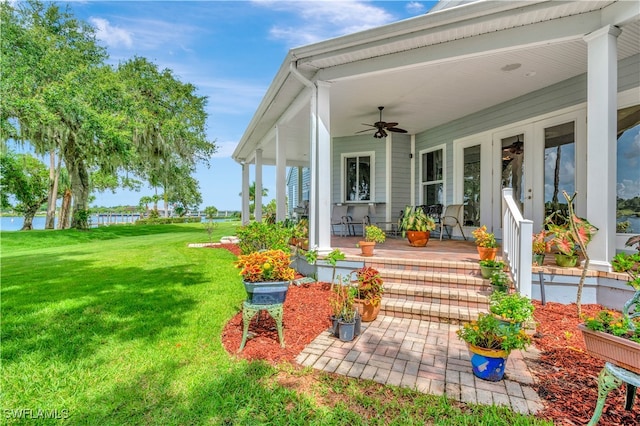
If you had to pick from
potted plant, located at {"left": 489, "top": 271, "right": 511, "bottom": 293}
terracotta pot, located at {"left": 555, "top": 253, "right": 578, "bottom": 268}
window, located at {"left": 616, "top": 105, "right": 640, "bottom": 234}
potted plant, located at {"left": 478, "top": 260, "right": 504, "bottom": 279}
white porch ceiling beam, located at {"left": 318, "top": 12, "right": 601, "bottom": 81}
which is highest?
white porch ceiling beam, located at {"left": 318, "top": 12, "right": 601, "bottom": 81}

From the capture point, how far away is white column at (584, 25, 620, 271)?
128 inches

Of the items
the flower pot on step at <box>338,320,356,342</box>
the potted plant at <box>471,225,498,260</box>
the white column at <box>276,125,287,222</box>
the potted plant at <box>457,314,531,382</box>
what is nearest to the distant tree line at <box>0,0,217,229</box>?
the white column at <box>276,125,287,222</box>

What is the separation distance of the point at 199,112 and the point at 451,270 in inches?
637

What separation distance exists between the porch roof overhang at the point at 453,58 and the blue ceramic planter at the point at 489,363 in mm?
3290

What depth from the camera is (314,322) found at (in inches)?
132

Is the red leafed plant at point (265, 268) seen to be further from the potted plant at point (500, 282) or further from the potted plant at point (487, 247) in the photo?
the potted plant at point (487, 247)

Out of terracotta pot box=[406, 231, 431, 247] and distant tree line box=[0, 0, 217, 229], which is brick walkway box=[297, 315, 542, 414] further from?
distant tree line box=[0, 0, 217, 229]

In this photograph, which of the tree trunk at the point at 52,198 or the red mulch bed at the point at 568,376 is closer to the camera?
the red mulch bed at the point at 568,376

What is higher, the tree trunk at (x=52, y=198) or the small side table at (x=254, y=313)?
the tree trunk at (x=52, y=198)

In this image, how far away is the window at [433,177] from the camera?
7.71m

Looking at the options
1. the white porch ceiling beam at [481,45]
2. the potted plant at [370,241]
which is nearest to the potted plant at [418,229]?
the potted plant at [370,241]

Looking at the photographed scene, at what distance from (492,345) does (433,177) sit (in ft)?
20.3

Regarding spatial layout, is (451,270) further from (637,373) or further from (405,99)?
(405,99)
